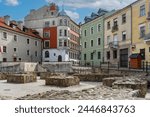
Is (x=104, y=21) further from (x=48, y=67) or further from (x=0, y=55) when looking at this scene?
(x=0, y=55)

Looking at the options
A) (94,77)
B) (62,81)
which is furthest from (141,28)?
(62,81)

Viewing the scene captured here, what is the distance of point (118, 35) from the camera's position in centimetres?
2077

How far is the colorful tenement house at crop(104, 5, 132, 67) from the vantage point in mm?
19828

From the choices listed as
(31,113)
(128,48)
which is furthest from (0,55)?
(31,113)

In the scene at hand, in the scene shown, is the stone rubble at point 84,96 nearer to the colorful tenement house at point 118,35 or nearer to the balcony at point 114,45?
the colorful tenement house at point 118,35

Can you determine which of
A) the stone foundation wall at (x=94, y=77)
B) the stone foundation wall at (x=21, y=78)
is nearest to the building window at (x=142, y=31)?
the stone foundation wall at (x=94, y=77)

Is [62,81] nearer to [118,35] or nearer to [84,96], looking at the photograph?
[84,96]

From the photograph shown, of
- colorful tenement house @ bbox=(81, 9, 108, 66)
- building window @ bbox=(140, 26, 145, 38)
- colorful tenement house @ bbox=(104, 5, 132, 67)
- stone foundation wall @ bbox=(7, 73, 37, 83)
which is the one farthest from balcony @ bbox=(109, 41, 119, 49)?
stone foundation wall @ bbox=(7, 73, 37, 83)

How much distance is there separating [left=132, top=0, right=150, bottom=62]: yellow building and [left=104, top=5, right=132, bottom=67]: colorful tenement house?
1.58ft

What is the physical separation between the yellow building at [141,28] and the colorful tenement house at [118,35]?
0.48 m

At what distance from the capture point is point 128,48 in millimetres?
20125

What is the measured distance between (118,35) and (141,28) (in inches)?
91.6

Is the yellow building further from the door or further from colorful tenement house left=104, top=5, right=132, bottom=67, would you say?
the door

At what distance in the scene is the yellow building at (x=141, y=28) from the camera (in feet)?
57.3
